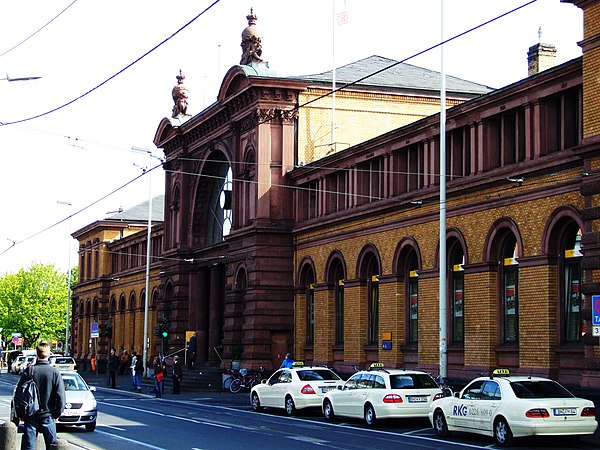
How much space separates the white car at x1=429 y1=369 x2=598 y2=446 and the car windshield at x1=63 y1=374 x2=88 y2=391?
9.20 meters

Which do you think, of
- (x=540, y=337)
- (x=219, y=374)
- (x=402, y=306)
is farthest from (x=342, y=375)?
(x=540, y=337)

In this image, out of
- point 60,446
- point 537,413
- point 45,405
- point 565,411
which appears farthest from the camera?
point 565,411

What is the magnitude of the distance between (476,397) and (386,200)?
53.0ft

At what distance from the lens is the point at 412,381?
2919cm

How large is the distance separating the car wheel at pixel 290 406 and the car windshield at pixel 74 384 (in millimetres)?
7962

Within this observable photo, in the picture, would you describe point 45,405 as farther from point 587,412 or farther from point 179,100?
point 179,100

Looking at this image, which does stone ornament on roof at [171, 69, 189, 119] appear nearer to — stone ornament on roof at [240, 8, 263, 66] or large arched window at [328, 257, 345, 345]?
stone ornament on roof at [240, 8, 263, 66]

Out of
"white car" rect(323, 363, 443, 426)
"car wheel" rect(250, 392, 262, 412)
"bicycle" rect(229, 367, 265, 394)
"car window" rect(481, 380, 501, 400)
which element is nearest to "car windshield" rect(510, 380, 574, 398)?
"car window" rect(481, 380, 501, 400)

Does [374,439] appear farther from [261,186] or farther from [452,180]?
[261,186]

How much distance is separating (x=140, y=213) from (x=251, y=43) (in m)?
38.9

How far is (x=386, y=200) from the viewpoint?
132 feet

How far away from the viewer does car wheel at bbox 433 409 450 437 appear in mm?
26203

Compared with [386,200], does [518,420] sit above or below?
below

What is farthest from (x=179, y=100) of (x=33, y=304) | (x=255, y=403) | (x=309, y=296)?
(x=33, y=304)
